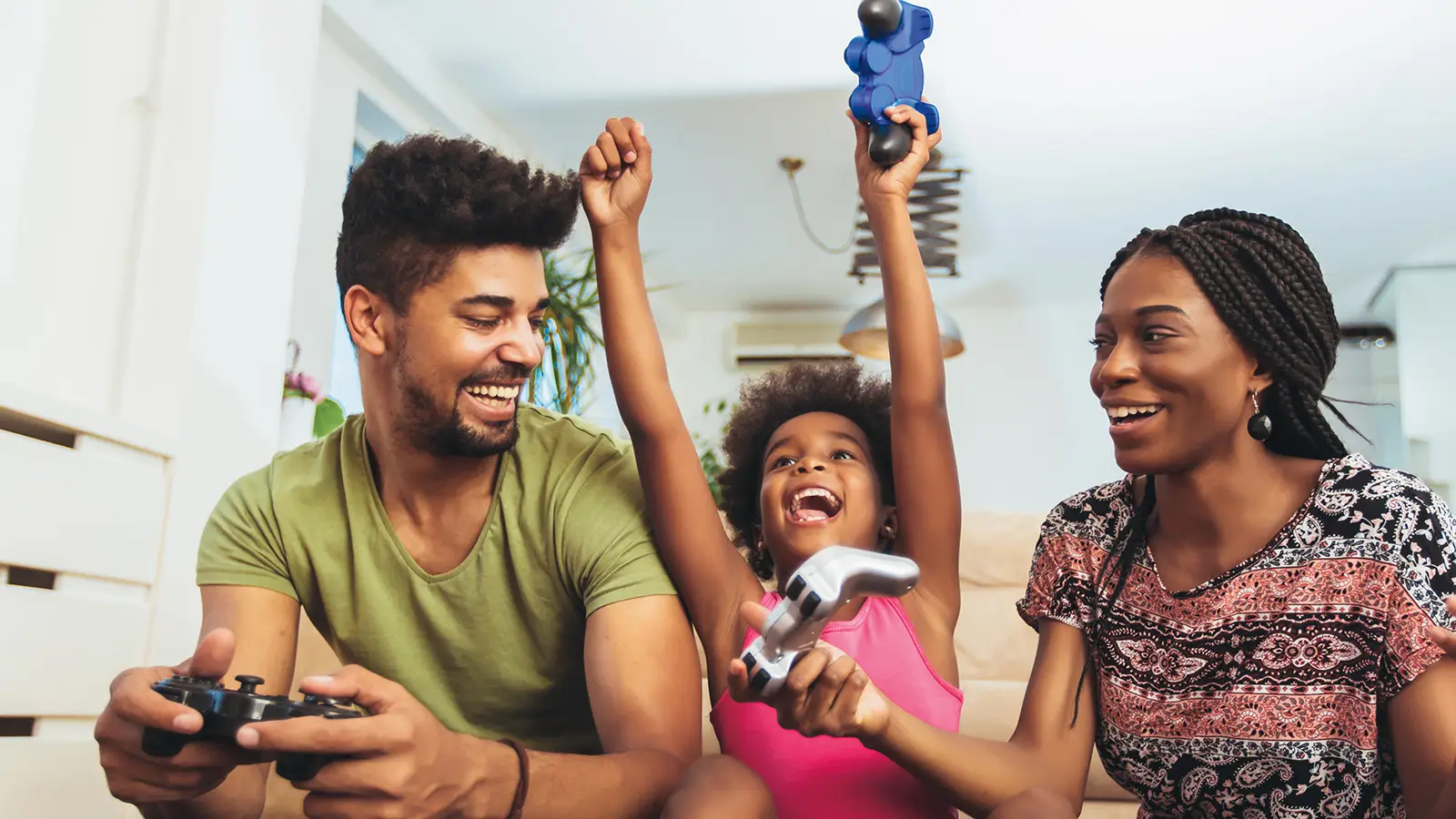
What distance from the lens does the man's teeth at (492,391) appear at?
143cm

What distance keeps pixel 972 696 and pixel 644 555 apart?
2.92 ft

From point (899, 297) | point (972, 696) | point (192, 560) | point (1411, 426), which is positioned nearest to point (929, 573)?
point (899, 297)

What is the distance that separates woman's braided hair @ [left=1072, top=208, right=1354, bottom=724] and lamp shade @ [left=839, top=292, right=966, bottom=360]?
347 cm

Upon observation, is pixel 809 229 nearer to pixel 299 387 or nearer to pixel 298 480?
pixel 299 387

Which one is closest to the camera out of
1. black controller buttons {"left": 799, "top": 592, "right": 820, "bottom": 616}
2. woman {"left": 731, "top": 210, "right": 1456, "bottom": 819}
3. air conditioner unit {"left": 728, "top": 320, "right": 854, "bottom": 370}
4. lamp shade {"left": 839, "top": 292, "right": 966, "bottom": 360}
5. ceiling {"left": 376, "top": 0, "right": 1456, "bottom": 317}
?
black controller buttons {"left": 799, "top": 592, "right": 820, "bottom": 616}

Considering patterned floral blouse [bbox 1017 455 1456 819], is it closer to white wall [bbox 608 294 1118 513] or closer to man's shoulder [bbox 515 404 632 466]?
man's shoulder [bbox 515 404 632 466]

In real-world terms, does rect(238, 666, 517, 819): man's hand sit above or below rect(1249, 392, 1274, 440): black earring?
below

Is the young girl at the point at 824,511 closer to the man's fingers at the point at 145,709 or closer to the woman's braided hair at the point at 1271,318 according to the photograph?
the woman's braided hair at the point at 1271,318

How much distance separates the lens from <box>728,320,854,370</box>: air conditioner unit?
723cm

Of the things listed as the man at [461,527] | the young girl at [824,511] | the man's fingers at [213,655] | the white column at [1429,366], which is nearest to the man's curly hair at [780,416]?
the young girl at [824,511]

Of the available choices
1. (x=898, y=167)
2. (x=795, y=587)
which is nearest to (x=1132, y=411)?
(x=898, y=167)

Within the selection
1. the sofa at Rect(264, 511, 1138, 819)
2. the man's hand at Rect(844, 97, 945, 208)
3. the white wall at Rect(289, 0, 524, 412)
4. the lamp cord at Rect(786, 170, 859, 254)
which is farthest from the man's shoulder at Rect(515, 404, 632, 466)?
the lamp cord at Rect(786, 170, 859, 254)

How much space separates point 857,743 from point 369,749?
0.60 m

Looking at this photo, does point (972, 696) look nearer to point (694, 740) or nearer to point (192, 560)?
point (694, 740)
